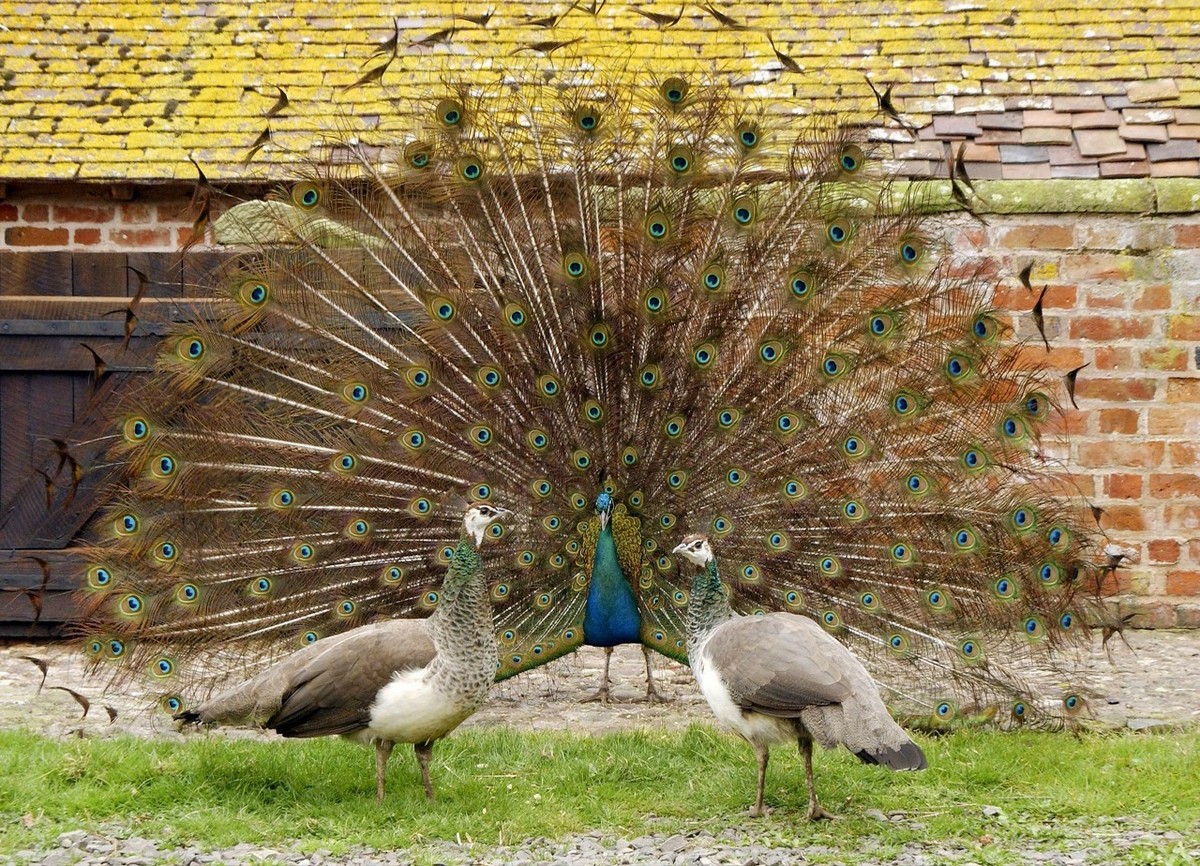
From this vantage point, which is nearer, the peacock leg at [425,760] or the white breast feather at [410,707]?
the white breast feather at [410,707]

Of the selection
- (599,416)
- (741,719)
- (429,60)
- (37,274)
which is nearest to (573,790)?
(741,719)

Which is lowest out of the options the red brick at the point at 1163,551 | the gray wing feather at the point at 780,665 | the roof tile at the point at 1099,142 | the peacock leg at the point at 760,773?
the peacock leg at the point at 760,773

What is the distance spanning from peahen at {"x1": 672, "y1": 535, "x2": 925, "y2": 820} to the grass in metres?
0.36

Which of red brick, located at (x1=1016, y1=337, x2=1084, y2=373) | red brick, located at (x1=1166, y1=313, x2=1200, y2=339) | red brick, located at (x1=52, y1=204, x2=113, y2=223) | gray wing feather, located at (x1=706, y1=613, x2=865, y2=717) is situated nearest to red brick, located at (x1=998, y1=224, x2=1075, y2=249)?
red brick, located at (x1=1016, y1=337, x2=1084, y2=373)

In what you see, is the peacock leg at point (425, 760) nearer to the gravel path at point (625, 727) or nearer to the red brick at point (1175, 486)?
the gravel path at point (625, 727)

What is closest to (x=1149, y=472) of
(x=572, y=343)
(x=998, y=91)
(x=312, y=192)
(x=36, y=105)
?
(x=998, y=91)

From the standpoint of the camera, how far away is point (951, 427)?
20.7 feet

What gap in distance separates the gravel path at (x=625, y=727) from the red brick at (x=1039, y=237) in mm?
2479

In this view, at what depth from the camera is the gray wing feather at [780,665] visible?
16.2 ft

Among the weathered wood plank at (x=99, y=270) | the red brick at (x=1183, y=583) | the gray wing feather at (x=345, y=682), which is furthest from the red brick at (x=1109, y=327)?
the weathered wood plank at (x=99, y=270)

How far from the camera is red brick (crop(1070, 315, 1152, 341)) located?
30.6 feet

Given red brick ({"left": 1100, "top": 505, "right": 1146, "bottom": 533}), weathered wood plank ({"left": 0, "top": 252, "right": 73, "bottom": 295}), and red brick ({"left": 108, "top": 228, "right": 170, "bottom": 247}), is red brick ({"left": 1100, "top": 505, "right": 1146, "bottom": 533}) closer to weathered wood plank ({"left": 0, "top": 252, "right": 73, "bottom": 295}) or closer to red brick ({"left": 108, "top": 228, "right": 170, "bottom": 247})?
red brick ({"left": 108, "top": 228, "right": 170, "bottom": 247})

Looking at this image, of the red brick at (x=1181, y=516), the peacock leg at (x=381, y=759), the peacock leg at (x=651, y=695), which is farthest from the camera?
the red brick at (x=1181, y=516)

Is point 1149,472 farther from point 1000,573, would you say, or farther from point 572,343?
point 572,343
